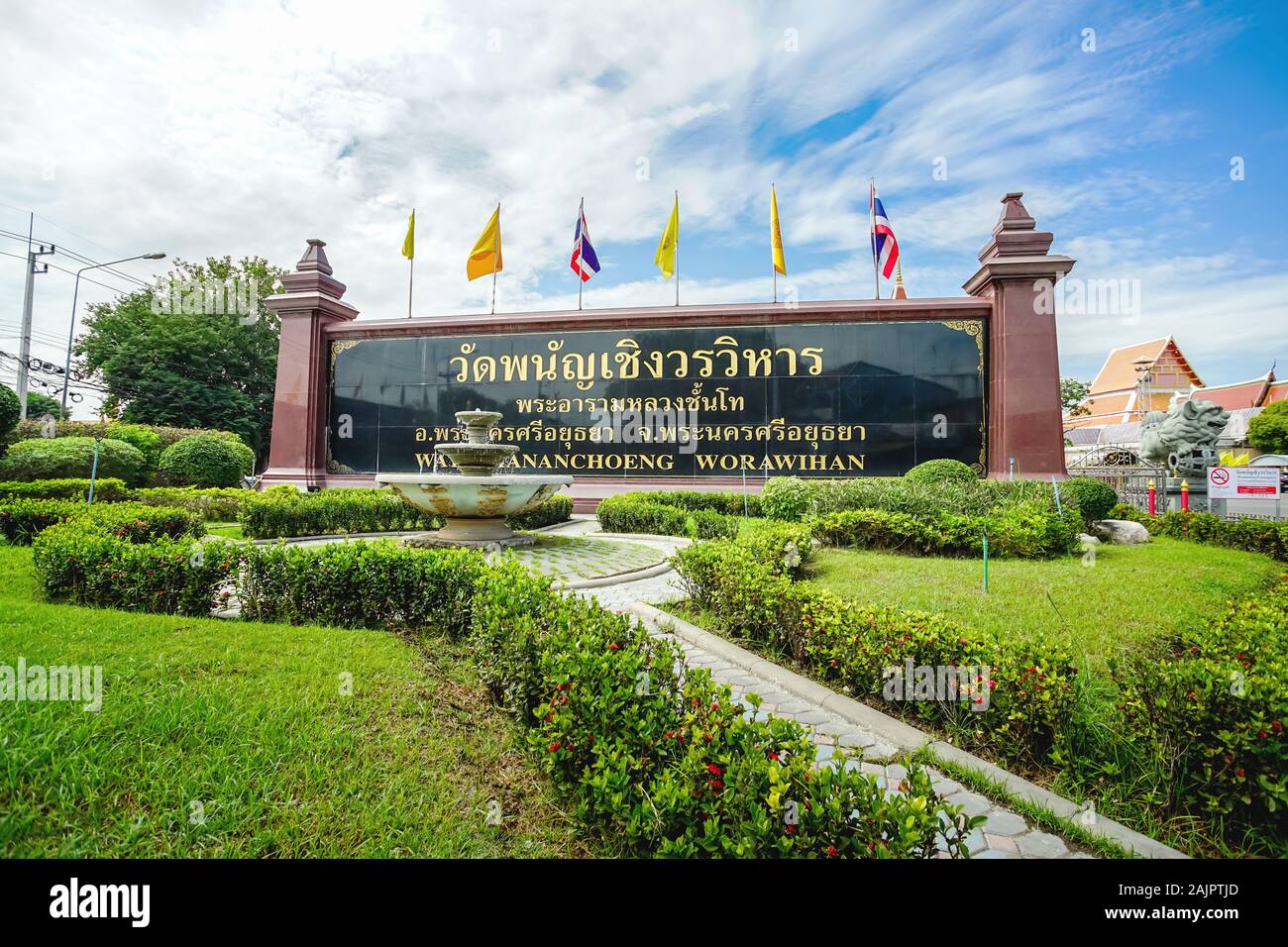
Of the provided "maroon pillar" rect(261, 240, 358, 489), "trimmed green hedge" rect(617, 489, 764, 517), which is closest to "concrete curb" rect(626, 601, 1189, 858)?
"trimmed green hedge" rect(617, 489, 764, 517)

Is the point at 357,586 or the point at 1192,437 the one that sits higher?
the point at 1192,437

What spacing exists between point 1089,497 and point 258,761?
12.2 meters

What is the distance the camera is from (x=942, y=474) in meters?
11.9

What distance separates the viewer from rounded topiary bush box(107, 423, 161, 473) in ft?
60.1

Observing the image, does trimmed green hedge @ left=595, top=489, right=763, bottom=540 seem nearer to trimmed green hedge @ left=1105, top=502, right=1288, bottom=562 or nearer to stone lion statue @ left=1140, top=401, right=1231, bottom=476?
trimmed green hedge @ left=1105, top=502, right=1288, bottom=562

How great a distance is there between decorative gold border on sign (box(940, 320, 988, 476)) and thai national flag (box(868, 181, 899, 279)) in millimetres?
2702

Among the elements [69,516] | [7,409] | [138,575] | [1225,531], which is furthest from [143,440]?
[1225,531]

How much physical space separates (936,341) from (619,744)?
14.9m

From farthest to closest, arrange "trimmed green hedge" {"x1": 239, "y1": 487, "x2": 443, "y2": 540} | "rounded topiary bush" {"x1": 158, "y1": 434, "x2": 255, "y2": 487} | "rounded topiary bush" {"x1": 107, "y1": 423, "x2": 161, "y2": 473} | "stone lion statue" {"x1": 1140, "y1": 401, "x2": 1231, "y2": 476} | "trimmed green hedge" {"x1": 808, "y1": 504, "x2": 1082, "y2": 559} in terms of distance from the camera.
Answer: "rounded topiary bush" {"x1": 107, "y1": 423, "x2": 161, "y2": 473}, "rounded topiary bush" {"x1": 158, "y1": 434, "x2": 255, "y2": 487}, "stone lion statue" {"x1": 1140, "y1": 401, "x2": 1231, "y2": 476}, "trimmed green hedge" {"x1": 239, "y1": 487, "x2": 443, "y2": 540}, "trimmed green hedge" {"x1": 808, "y1": 504, "x2": 1082, "y2": 559}

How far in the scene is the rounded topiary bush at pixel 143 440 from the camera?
60.1ft

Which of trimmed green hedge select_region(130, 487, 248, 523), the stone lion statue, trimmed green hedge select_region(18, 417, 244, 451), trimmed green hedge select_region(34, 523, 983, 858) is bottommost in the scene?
trimmed green hedge select_region(34, 523, 983, 858)

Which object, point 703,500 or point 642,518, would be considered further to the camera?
point 703,500

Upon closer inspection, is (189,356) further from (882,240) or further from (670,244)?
(882,240)
